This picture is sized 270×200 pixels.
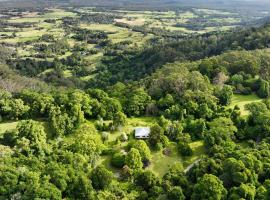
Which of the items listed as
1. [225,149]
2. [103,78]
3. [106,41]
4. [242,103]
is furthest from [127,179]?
[106,41]

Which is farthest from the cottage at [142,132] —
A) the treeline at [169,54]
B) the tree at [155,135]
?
the treeline at [169,54]

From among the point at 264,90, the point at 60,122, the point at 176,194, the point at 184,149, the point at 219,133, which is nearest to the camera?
the point at 176,194

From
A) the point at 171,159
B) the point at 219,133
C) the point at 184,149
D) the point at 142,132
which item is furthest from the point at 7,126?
the point at 219,133

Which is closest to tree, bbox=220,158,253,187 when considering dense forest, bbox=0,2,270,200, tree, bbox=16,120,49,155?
dense forest, bbox=0,2,270,200

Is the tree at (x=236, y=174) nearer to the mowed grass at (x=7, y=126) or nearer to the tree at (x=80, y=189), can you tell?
the tree at (x=80, y=189)

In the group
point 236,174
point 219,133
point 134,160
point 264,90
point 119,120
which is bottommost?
point 264,90

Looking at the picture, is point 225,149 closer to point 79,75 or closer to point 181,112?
point 181,112

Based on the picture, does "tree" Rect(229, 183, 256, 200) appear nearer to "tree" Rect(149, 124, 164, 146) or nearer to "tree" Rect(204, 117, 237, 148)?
"tree" Rect(204, 117, 237, 148)

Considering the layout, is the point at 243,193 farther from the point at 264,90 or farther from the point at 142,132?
the point at 264,90
